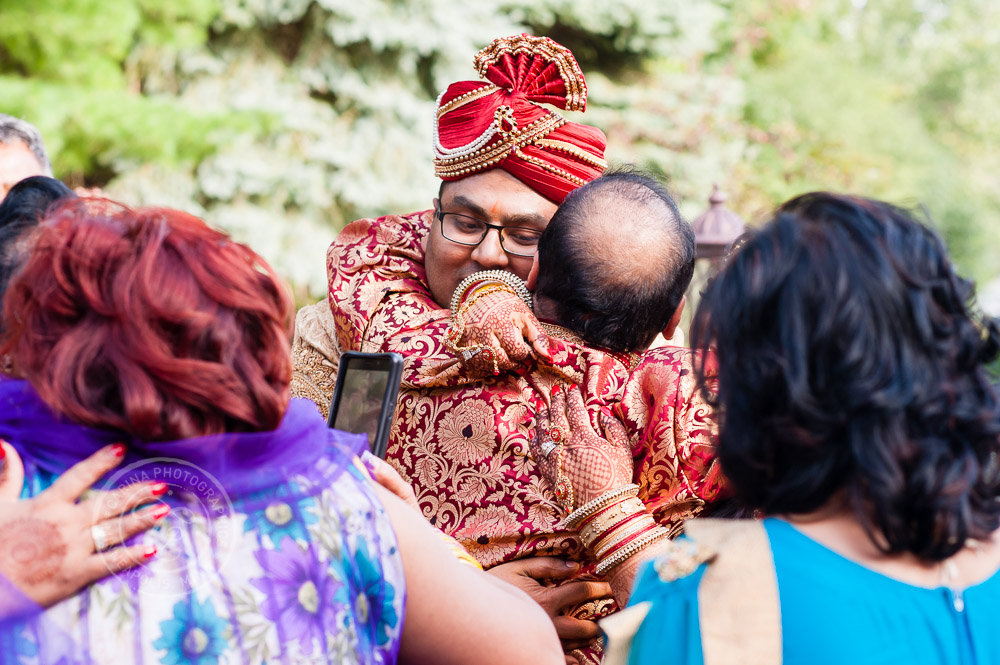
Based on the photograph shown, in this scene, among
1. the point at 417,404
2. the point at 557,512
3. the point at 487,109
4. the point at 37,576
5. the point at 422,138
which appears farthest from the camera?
the point at 422,138

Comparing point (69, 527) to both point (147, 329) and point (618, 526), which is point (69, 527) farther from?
point (618, 526)

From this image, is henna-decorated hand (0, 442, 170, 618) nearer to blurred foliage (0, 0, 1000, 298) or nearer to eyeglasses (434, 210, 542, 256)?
eyeglasses (434, 210, 542, 256)

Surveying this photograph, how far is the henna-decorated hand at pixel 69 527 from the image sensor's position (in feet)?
4.21

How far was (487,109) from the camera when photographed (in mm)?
2664

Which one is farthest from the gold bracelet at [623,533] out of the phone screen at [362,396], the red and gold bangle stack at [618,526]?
the phone screen at [362,396]

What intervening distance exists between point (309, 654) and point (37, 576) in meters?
0.36

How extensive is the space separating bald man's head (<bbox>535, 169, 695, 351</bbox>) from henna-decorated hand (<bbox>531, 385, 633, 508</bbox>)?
17 cm

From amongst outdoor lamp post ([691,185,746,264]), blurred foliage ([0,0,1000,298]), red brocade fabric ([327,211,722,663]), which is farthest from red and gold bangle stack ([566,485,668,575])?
blurred foliage ([0,0,1000,298])

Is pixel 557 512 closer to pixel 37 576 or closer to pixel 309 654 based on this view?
pixel 309 654

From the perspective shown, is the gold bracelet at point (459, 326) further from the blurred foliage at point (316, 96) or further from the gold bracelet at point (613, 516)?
the blurred foliage at point (316, 96)

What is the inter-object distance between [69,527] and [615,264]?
4.10 ft

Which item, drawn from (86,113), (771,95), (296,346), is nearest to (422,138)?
(86,113)

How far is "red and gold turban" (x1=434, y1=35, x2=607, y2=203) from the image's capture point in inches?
104

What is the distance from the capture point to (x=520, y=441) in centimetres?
214
